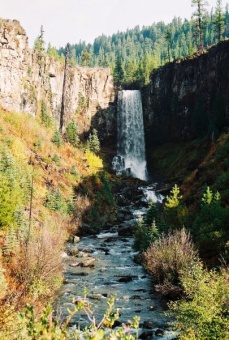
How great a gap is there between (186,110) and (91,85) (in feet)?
82.2

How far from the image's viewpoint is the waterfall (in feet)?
250

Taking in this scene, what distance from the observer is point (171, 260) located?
2202cm

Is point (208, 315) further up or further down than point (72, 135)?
further down

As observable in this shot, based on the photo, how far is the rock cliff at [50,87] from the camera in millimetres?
54594

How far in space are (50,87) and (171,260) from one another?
5750 centimetres

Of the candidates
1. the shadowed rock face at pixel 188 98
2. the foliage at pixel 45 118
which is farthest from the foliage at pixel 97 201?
the shadowed rock face at pixel 188 98

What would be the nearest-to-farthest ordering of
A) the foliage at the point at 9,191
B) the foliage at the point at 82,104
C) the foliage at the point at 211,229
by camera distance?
the foliage at the point at 211,229 < the foliage at the point at 9,191 < the foliage at the point at 82,104

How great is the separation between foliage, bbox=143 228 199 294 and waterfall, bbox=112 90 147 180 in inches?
1988

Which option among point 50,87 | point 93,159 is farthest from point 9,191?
point 50,87

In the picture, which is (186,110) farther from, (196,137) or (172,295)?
(172,295)

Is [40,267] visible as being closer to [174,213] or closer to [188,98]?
[174,213]

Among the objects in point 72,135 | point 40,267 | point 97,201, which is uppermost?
point 72,135

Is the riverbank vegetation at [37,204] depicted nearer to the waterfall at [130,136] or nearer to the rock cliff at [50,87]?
the rock cliff at [50,87]

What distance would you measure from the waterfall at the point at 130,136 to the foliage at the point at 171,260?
50.5 metres
